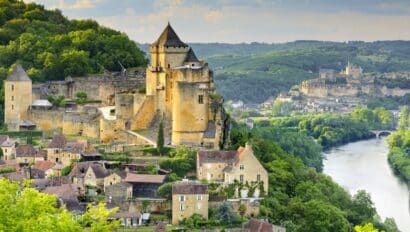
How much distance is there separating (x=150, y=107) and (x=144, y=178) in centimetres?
683

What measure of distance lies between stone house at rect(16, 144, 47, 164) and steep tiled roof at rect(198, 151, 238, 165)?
7932mm

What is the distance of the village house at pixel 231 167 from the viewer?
38.2 metres

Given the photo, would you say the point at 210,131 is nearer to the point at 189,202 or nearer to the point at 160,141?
the point at 160,141

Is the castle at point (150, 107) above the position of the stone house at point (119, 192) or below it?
above

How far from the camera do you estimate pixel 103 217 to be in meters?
24.8

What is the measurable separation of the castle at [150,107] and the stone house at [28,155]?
376cm

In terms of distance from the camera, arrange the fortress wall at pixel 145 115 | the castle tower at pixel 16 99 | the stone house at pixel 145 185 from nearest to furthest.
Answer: the stone house at pixel 145 185 < the fortress wall at pixel 145 115 < the castle tower at pixel 16 99

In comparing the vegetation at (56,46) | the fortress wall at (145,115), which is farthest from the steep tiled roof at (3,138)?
the fortress wall at (145,115)

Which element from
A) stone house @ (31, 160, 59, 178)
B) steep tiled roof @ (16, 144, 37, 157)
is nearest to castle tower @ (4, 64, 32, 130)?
steep tiled roof @ (16, 144, 37, 157)

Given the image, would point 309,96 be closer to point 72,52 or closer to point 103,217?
point 72,52

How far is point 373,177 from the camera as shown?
7475cm

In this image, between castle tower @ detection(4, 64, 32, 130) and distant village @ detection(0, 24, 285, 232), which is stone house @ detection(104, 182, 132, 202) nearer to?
distant village @ detection(0, 24, 285, 232)

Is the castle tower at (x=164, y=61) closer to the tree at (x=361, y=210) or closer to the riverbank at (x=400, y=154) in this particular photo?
the tree at (x=361, y=210)

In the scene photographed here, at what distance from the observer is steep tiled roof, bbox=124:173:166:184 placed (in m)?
37.6
